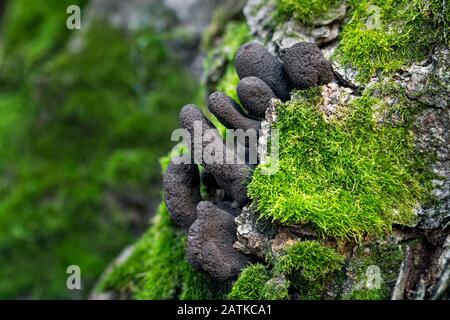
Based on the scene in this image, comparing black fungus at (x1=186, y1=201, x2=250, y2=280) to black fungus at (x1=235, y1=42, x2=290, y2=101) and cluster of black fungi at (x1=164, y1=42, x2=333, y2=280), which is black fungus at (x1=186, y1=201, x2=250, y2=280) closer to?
cluster of black fungi at (x1=164, y1=42, x2=333, y2=280)

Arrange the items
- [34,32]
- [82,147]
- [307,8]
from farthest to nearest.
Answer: [34,32], [82,147], [307,8]

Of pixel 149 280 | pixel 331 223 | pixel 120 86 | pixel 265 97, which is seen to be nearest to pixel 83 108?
pixel 120 86

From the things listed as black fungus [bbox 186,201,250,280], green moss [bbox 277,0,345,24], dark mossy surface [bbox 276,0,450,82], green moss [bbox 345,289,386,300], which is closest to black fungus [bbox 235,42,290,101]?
dark mossy surface [bbox 276,0,450,82]

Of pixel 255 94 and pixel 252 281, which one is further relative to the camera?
pixel 255 94

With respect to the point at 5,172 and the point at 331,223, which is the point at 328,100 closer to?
the point at 331,223

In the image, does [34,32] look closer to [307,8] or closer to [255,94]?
[307,8]

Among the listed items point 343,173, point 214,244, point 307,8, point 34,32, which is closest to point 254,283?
point 214,244
